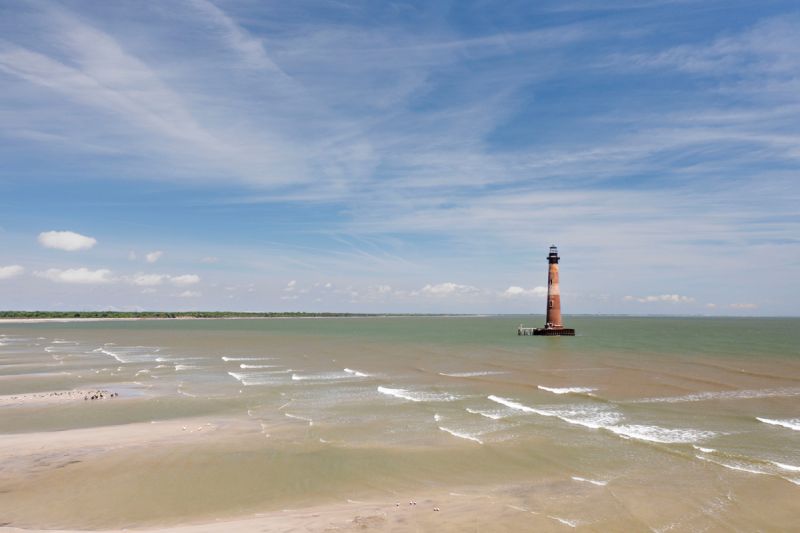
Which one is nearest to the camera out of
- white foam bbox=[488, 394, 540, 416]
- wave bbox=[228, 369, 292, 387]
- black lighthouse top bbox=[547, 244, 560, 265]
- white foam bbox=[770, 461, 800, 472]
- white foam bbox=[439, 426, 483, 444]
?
white foam bbox=[770, 461, 800, 472]

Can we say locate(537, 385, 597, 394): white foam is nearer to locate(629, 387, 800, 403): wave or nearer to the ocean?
the ocean

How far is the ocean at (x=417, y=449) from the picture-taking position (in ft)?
35.8

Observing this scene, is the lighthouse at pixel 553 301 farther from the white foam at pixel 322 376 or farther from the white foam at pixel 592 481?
the white foam at pixel 592 481

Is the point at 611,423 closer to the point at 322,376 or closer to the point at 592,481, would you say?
the point at 592,481

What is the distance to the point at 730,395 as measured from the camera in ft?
82.0

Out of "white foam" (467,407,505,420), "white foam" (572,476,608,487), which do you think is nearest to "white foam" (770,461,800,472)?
"white foam" (572,476,608,487)

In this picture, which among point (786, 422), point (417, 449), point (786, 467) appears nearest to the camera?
point (786, 467)

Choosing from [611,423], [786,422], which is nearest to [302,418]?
[611,423]

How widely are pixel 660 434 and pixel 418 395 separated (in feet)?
36.2

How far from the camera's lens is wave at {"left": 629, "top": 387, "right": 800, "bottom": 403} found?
77.7ft

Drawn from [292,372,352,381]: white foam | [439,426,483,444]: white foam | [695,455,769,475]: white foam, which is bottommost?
[292,372,352,381]: white foam

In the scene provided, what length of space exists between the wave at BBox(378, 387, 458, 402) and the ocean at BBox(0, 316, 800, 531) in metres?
0.19

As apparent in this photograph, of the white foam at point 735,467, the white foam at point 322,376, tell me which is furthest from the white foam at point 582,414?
the white foam at point 322,376

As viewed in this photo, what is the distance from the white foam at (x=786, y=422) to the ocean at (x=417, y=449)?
0.17 meters
